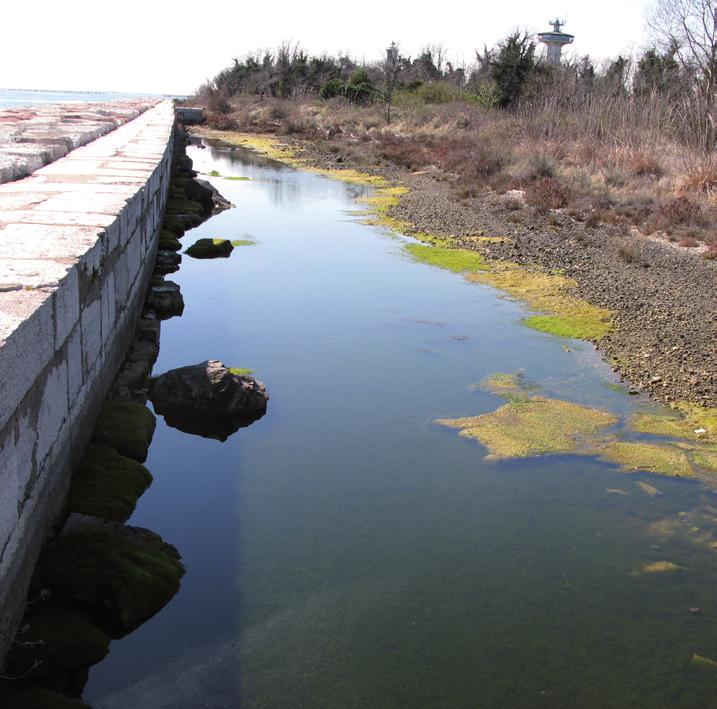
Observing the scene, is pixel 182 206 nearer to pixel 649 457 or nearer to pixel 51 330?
pixel 649 457

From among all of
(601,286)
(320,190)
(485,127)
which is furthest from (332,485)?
(485,127)

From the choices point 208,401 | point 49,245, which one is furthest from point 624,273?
point 49,245

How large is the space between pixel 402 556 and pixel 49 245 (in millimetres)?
2489

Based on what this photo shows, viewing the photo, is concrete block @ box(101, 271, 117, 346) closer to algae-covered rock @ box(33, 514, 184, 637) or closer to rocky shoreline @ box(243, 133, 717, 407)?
algae-covered rock @ box(33, 514, 184, 637)

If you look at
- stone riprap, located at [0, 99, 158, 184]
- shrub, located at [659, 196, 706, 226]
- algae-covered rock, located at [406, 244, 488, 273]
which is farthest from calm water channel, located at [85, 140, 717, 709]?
shrub, located at [659, 196, 706, 226]

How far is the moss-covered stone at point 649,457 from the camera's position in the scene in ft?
17.8

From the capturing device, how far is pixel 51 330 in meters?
3.43

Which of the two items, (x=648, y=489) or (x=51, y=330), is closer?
(x=51, y=330)

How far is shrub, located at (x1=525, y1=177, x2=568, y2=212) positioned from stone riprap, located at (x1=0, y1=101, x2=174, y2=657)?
33.6 feet

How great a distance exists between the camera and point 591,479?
5.28 m

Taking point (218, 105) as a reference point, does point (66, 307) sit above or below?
below

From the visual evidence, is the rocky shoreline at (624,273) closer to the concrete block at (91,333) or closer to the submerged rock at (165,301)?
the concrete block at (91,333)

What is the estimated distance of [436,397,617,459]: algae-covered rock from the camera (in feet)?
18.6

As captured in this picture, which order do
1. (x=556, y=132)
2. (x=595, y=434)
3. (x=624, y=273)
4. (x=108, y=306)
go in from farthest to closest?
(x=556, y=132)
(x=624, y=273)
(x=595, y=434)
(x=108, y=306)
